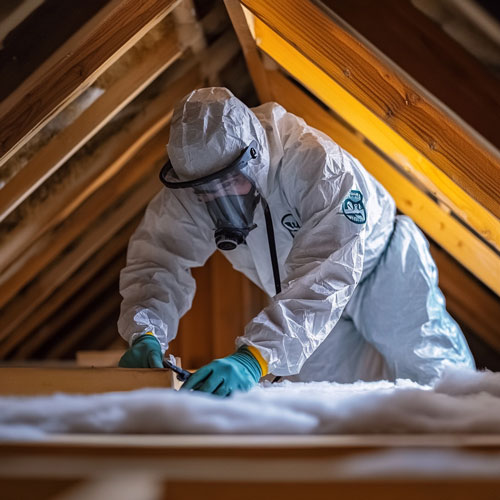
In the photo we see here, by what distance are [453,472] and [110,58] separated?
57.5 inches

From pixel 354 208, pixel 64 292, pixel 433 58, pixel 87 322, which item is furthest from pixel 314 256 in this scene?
pixel 87 322

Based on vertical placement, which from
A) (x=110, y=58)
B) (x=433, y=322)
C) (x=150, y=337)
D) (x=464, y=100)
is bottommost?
(x=433, y=322)

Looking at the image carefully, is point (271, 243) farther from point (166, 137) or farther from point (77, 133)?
point (166, 137)

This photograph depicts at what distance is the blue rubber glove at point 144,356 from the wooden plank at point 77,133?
2.15 feet

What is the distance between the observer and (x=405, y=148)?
82.4 inches

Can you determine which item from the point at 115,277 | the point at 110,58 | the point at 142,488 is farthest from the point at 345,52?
the point at 115,277

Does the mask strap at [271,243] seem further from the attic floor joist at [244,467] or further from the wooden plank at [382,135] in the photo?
the attic floor joist at [244,467]

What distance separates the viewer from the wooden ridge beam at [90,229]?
296 cm

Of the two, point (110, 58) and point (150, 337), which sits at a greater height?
point (110, 58)

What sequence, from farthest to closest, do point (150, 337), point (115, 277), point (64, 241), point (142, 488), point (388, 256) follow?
1. point (115, 277)
2. point (64, 241)
3. point (388, 256)
4. point (150, 337)
5. point (142, 488)

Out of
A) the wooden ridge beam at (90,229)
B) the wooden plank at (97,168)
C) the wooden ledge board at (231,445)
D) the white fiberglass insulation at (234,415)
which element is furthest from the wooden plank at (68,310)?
the wooden ledge board at (231,445)

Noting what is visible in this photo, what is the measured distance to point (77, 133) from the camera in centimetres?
218

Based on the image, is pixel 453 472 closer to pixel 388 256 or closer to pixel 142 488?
pixel 142 488

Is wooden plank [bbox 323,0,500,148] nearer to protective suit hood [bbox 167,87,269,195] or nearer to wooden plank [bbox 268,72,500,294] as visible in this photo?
protective suit hood [bbox 167,87,269,195]
